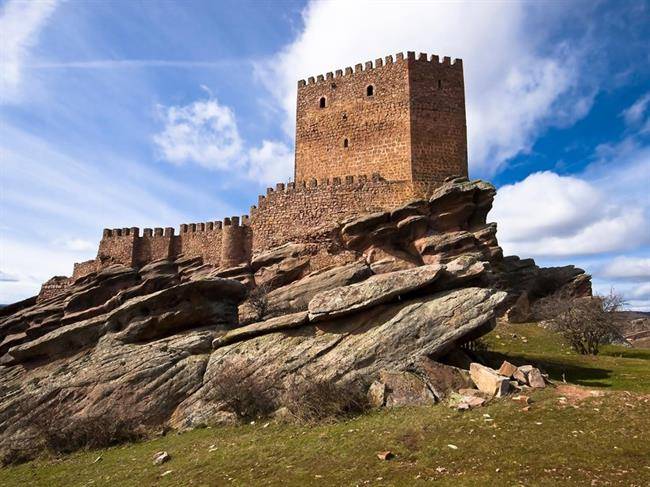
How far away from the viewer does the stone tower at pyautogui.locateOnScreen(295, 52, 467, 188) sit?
3020 cm

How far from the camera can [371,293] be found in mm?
18016

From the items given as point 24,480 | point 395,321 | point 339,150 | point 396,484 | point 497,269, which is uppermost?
point 339,150

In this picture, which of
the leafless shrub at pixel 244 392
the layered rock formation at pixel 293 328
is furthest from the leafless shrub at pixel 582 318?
the leafless shrub at pixel 244 392

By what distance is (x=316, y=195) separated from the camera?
29156 mm

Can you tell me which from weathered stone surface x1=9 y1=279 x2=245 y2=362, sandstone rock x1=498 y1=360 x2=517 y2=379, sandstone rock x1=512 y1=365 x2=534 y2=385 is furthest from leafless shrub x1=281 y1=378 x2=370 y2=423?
weathered stone surface x1=9 y1=279 x2=245 y2=362

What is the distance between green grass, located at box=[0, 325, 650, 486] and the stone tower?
18.0 meters

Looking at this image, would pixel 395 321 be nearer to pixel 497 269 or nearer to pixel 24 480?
pixel 24 480

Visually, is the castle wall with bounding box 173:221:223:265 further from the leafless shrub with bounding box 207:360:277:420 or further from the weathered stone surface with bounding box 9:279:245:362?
the leafless shrub with bounding box 207:360:277:420

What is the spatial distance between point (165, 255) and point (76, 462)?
21419mm

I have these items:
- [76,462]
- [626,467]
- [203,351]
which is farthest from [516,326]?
[76,462]

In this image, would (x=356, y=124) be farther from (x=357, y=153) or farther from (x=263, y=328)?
(x=263, y=328)

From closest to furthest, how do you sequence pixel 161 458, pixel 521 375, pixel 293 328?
pixel 161 458 → pixel 521 375 → pixel 293 328

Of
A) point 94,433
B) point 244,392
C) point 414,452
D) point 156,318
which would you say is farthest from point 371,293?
point 94,433

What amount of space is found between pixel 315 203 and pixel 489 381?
1704cm
